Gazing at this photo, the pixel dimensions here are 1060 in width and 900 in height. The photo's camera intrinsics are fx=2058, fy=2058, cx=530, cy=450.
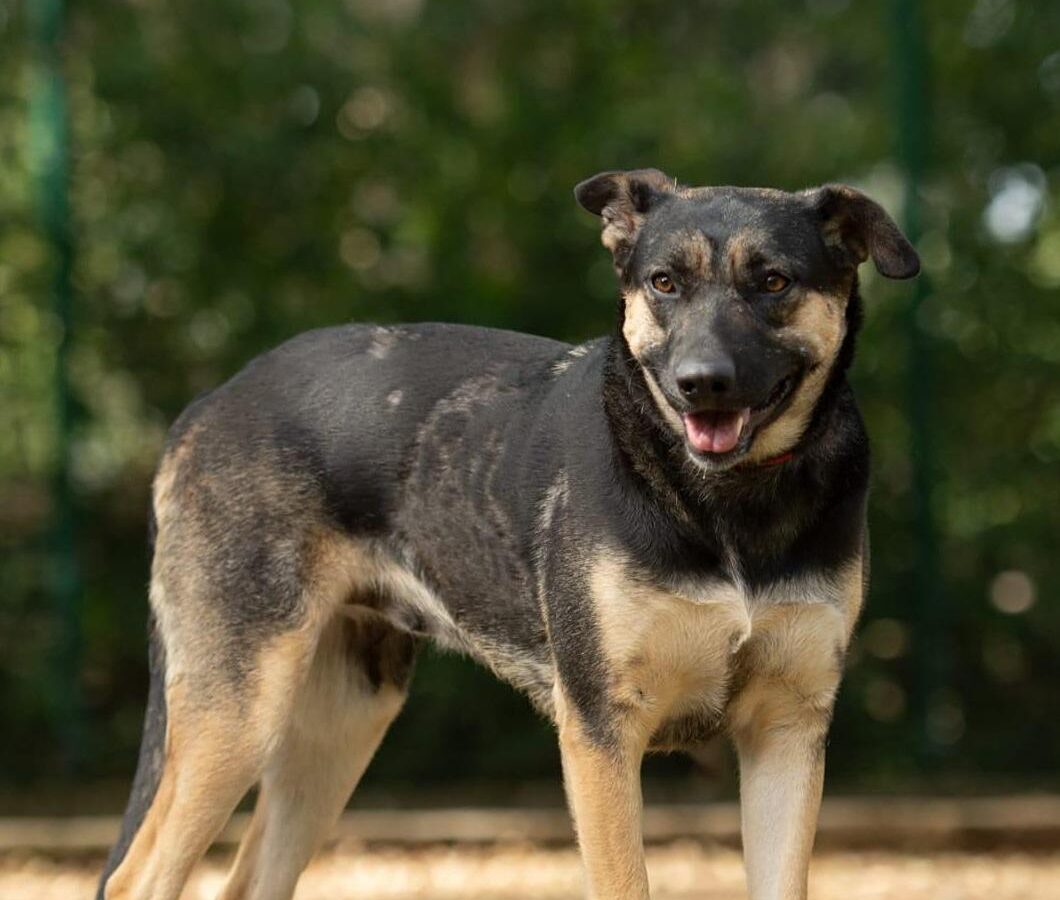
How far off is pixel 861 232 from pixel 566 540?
39.9 inches

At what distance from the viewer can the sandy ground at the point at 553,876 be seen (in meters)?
7.52

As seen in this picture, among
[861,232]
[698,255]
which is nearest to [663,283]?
[698,255]

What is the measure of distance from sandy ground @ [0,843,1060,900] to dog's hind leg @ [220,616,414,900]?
1.92 meters

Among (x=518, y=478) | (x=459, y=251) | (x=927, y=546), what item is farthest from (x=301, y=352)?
(x=927, y=546)

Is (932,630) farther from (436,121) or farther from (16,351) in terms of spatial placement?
(16,351)

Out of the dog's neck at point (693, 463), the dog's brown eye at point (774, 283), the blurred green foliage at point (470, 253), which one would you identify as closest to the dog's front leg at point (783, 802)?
the dog's neck at point (693, 463)

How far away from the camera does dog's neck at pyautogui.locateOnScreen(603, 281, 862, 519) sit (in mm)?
4824

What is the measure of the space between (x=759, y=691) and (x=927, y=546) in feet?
11.9

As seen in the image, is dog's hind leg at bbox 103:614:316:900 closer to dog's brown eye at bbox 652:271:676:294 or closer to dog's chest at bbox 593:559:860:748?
dog's chest at bbox 593:559:860:748

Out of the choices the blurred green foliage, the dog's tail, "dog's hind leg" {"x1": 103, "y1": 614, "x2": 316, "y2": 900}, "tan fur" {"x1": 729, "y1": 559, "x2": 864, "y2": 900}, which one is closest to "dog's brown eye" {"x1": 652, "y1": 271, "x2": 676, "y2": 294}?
"tan fur" {"x1": 729, "y1": 559, "x2": 864, "y2": 900}

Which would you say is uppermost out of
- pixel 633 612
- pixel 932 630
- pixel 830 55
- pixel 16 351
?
pixel 830 55

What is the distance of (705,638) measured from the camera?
15.5ft

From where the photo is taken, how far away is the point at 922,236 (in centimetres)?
836

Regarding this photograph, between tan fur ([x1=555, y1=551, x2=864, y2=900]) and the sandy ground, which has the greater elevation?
tan fur ([x1=555, y1=551, x2=864, y2=900])
